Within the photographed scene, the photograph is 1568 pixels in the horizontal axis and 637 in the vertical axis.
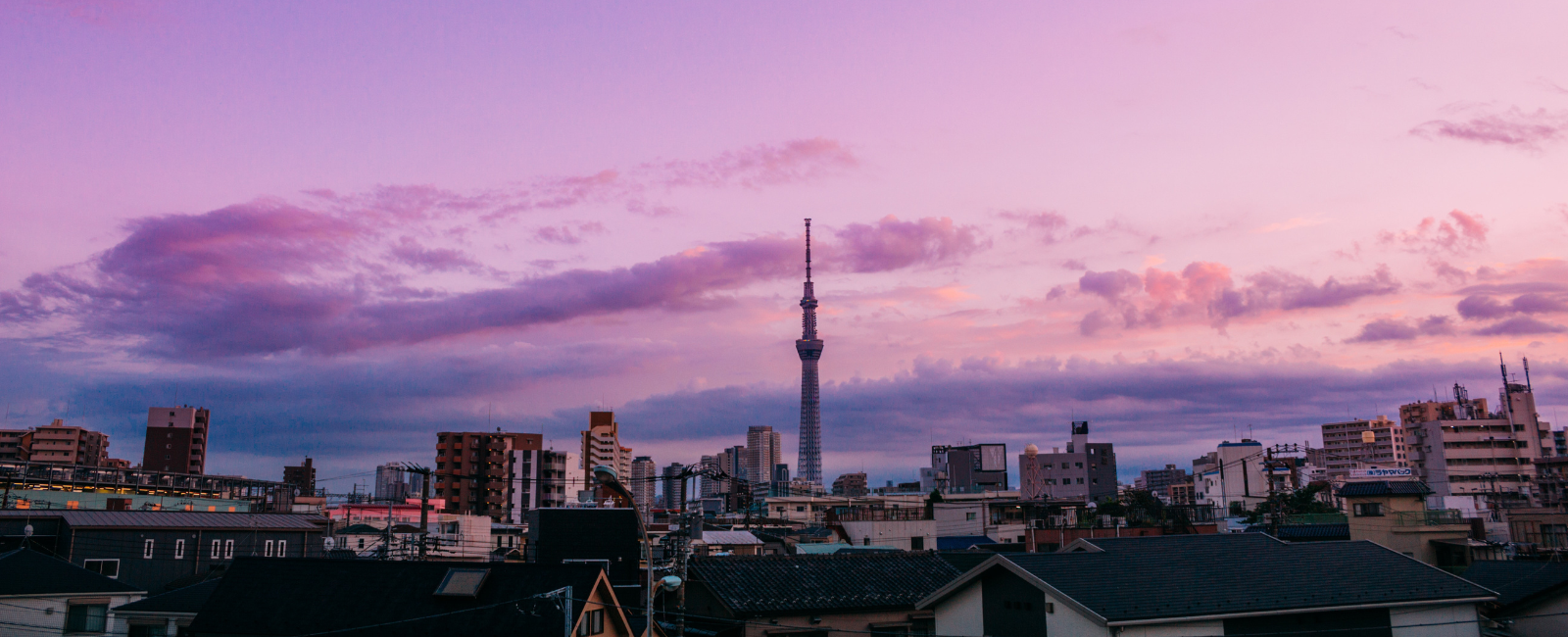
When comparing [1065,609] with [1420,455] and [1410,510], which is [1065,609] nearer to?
[1410,510]

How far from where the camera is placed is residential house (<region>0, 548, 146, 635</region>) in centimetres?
3634

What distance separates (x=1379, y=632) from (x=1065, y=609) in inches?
370

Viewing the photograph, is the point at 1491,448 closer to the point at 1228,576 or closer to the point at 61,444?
the point at 1228,576

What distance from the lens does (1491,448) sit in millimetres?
115375

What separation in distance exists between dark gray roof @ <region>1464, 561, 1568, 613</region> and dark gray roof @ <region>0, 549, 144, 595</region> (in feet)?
164

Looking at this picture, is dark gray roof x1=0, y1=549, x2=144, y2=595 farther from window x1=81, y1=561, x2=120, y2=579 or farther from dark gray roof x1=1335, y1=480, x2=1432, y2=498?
dark gray roof x1=1335, y1=480, x2=1432, y2=498

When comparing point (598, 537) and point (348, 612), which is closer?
point (348, 612)

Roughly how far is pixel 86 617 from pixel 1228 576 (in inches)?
1628

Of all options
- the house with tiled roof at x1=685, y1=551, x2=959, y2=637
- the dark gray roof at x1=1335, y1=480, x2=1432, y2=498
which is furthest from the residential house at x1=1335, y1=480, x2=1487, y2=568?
the house with tiled roof at x1=685, y1=551, x2=959, y2=637

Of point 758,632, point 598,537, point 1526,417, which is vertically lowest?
point 758,632

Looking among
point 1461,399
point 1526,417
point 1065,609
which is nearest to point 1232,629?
point 1065,609

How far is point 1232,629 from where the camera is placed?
82.8 ft

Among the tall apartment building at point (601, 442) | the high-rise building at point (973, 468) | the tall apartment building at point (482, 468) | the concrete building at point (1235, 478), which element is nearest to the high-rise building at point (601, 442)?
the tall apartment building at point (601, 442)

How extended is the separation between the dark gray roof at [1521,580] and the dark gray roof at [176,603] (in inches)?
1742
